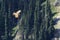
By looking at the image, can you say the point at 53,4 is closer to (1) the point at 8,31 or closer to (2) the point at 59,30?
(2) the point at 59,30

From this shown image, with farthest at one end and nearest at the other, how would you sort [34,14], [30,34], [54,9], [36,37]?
[54,9]
[34,14]
[30,34]
[36,37]

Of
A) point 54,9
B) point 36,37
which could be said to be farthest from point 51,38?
point 54,9

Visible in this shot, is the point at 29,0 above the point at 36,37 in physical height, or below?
above

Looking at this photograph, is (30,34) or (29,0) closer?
(30,34)

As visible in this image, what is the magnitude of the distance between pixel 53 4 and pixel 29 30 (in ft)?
45.5

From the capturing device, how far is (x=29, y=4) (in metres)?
67.5

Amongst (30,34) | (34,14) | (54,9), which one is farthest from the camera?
(54,9)

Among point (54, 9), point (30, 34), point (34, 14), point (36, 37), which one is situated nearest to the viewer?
point (36, 37)

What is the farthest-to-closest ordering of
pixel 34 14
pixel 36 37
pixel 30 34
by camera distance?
pixel 34 14, pixel 30 34, pixel 36 37

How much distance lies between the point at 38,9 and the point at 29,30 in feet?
21.2

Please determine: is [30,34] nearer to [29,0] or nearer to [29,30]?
[29,30]

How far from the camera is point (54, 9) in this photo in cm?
6694

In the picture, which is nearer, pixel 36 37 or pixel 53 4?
pixel 36 37

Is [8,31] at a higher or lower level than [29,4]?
lower
